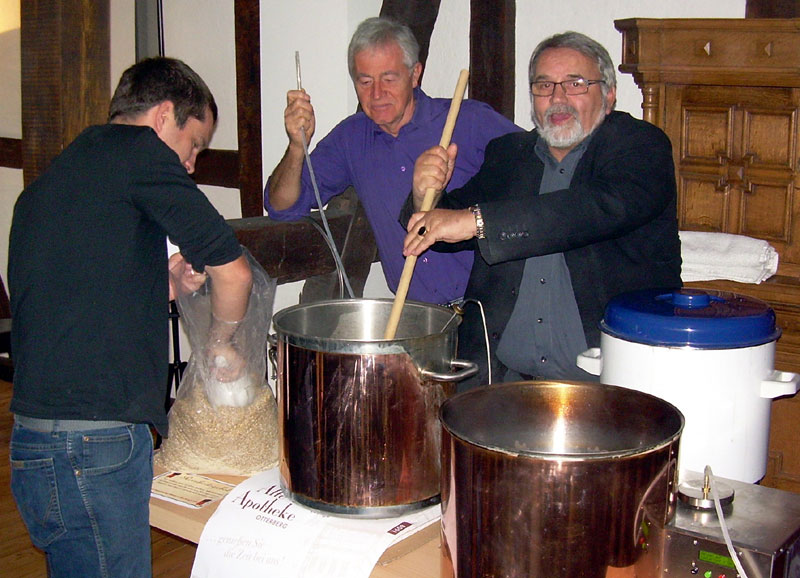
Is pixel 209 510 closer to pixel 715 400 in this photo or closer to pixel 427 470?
pixel 427 470

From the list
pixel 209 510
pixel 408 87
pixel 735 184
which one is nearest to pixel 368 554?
pixel 209 510

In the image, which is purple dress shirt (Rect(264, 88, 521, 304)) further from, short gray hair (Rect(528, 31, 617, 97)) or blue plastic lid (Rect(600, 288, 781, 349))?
blue plastic lid (Rect(600, 288, 781, 349))

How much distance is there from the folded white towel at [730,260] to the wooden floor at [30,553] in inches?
68.9

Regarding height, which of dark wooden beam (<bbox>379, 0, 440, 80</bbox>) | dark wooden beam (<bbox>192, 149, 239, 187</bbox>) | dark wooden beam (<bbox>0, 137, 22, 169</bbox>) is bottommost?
dark wooden beam (<bbox>192, 149, 239, 187</bbox>)

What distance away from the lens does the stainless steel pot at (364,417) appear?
126 cm

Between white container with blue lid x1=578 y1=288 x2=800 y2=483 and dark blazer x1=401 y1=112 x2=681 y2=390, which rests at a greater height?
dark blazer x1=401 y1=112 x2=681 y2=390

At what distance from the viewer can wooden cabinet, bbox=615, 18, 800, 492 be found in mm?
2328

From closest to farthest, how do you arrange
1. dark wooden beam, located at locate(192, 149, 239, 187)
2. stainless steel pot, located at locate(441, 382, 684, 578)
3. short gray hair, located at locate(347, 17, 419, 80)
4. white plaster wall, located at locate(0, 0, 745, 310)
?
1. stainless steel pot, located at locate(441, 382, 684, 578)
2. short gray hair, located at locate(347, 17, 419, 80)
3. white plaster wall, located at locate(0, 0, 745, 310)
4. dark wooden beam, located at locate(192, 149, 239, 187)

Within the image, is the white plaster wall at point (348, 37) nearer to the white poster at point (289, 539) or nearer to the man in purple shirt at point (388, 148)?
the man in purple shirt at point (388, 148)

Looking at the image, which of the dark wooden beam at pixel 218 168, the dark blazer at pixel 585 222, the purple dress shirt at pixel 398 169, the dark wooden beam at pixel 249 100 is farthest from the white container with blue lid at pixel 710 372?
the dark wooden beam at pixel 218 168

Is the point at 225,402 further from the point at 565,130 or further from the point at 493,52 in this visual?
the point at 493,52

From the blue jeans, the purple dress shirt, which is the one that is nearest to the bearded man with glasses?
the purple dress shirt

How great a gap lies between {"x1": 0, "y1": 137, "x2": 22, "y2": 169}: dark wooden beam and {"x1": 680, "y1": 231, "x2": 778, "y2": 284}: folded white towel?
163 inches

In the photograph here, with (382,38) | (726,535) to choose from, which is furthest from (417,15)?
(726,535)
